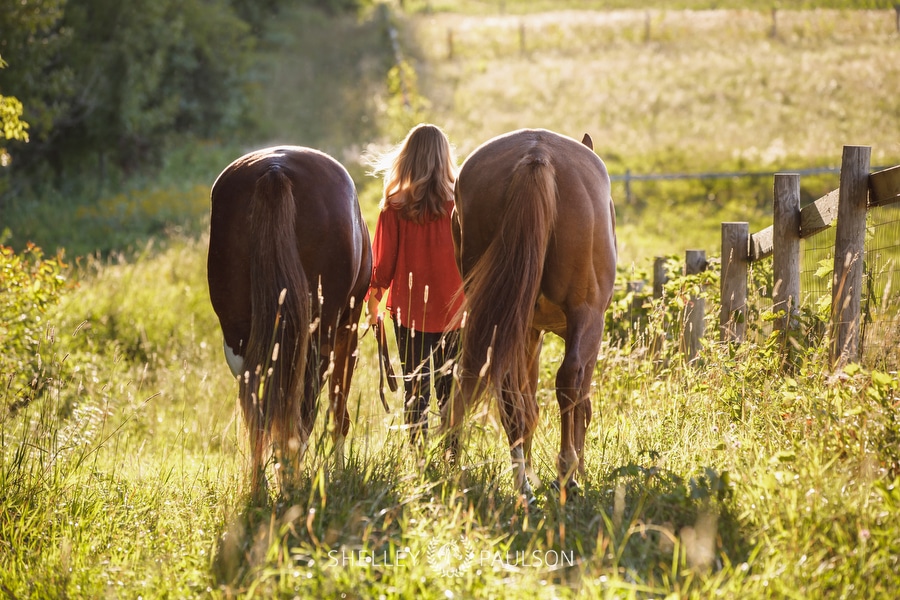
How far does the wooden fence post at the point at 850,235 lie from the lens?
14.3 feet

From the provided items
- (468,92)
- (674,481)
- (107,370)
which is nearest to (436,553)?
(674,481)

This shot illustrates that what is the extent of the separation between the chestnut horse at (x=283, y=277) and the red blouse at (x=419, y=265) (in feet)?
1.18

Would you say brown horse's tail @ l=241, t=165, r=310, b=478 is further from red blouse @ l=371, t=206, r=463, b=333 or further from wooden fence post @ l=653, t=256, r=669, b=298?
wooden fence post @ l=653, t=256, r=669, b=298

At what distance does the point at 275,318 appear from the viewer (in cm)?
391

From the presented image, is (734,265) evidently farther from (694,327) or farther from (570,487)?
(570,487)

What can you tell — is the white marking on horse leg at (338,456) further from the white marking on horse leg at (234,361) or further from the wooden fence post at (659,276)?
the wooden fence post at (659,276)

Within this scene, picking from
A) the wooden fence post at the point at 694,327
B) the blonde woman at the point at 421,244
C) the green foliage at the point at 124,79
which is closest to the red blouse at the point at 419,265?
the blonde woman at the point at 421,244

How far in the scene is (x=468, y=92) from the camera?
81.9 feet

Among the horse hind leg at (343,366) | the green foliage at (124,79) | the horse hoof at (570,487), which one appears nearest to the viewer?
the horse hoof at (570,487)

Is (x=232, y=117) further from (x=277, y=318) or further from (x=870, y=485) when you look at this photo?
(x=870, y=485)

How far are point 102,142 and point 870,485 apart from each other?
1779 cm

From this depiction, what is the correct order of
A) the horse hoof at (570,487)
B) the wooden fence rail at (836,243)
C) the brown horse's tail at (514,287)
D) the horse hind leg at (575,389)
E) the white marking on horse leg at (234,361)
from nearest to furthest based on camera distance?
the horse hoof at (570,487) → the brown horse's tail at (514,287) → the horse hind leg at (575,389) → the white marking on horse leg at (234,361) → the wooden fence rail at (836,243)

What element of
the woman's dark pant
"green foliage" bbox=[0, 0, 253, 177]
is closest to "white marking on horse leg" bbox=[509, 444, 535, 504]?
the woman's dark pant

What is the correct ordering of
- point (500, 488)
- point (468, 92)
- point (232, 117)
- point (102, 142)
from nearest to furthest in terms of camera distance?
point (500, 488), point (102, 142), point (232, 117), point (468, 92)
